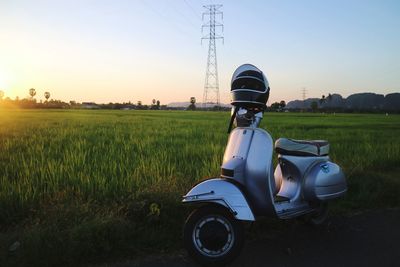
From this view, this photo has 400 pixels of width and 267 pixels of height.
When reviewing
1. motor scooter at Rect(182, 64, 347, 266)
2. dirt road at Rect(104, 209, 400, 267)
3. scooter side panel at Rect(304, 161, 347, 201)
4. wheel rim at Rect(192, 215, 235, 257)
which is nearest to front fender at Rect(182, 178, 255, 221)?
motor scooter at Rect(182, 64, 347, 266)

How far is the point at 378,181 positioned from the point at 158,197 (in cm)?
382

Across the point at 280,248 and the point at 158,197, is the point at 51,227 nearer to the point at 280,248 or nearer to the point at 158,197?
the point at 158,197

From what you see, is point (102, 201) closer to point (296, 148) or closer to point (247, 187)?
point (247, 187)

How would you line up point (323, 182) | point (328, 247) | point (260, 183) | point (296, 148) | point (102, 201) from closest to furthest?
point (260, 183)
point (328, 247)
point (323, 182)
point (296, 148)
point (102, 201)

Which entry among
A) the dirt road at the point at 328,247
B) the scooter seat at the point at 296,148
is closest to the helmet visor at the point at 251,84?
the scooter seat at the point at 296,148

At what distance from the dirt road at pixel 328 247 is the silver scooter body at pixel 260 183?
329mm

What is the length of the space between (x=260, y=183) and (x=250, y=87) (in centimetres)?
88

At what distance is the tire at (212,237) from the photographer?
358cm

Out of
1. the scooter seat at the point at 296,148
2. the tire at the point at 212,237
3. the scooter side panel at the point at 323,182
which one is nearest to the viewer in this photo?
the tire at the point at 212,237

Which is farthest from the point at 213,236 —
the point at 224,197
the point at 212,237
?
the point at 224,197

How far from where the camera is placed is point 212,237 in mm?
3594

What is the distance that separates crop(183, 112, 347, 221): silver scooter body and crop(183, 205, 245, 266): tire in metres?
0.11

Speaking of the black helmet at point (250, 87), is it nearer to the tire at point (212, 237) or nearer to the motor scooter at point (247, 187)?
the motor scooter at point (247, 187)

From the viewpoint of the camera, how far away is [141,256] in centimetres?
384
